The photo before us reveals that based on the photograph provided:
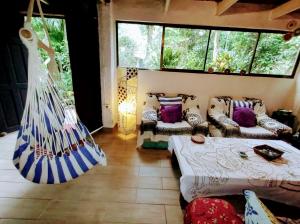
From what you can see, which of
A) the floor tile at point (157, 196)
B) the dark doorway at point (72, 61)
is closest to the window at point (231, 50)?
the dark doorway at point (72, 61)

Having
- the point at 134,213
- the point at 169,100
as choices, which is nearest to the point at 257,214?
the point at 134,213

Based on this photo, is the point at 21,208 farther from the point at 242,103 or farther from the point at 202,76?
the point at 242,103

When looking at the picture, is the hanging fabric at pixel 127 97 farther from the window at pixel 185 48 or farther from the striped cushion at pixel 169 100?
the window at pixel 185 48

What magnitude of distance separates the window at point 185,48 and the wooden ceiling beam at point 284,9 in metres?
1.08

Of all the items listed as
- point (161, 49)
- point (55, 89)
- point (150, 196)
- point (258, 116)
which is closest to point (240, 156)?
point (150, 196)

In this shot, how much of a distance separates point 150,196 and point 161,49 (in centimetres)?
241

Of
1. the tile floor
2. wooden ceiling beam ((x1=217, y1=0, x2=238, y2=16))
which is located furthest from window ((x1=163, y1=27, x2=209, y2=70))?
the tile floor

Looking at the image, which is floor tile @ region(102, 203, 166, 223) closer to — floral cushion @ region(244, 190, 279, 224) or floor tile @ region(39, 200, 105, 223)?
floor tile @ region(39, 200, 105, 223)

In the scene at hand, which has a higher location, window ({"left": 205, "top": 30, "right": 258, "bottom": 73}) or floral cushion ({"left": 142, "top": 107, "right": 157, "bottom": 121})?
window ({"left": 205, "top": 30, "right": 258, "bottom": 73})

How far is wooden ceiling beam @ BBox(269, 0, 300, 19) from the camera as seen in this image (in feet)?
7.67

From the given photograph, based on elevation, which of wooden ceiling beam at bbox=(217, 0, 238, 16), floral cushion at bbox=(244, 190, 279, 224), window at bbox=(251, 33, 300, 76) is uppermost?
wooden ceiling beam at bbox=(217, 0, 238, 16)

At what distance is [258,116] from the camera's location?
9.93 feet

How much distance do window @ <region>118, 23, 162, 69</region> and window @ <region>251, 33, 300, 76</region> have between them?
186 centimetres

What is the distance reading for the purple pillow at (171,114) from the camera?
273 cm
